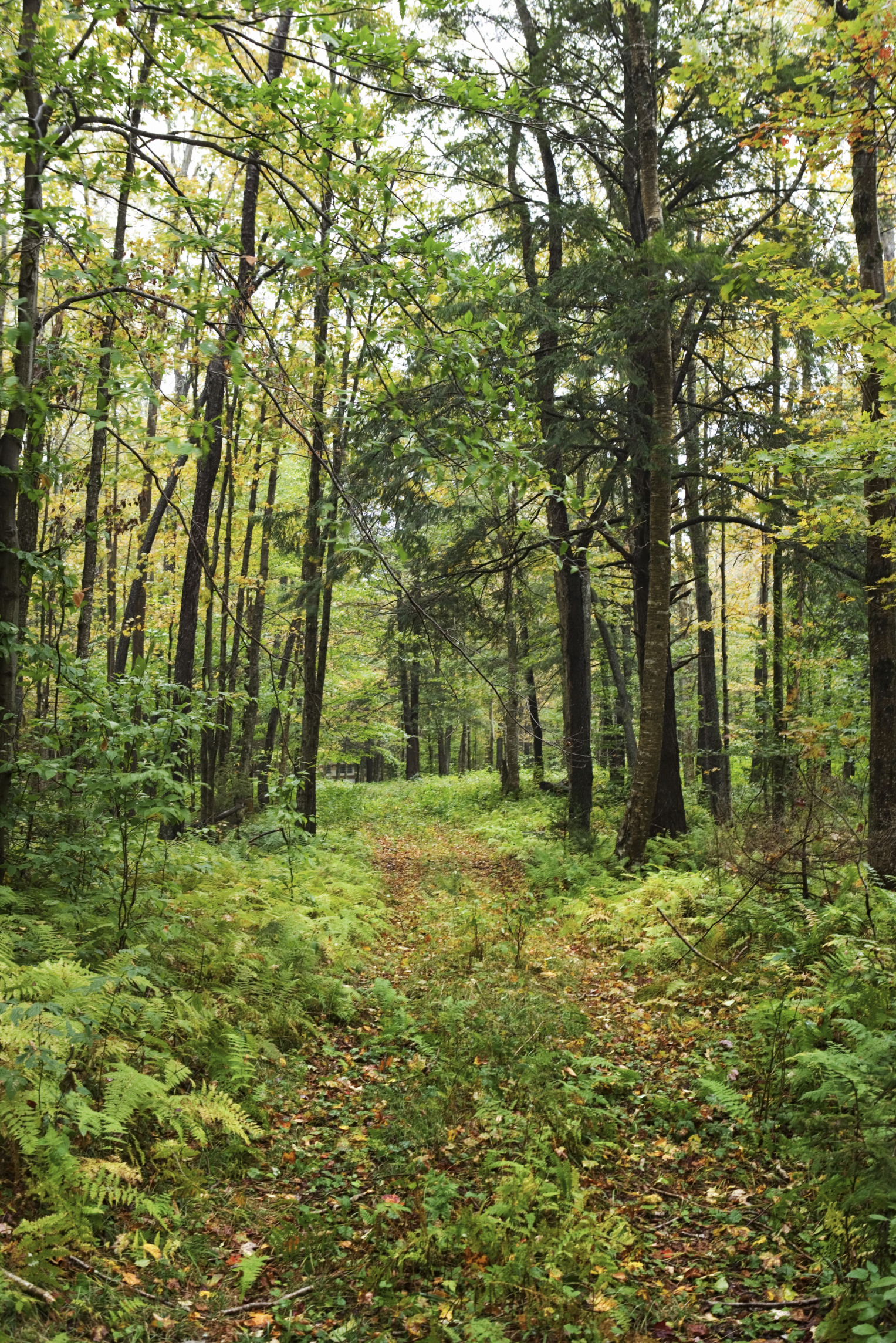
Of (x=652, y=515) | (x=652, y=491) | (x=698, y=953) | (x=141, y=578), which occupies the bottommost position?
(x=698, y=953)

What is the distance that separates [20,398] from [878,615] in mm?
7056

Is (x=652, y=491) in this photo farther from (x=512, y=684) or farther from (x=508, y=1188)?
(x=508, y=1188)

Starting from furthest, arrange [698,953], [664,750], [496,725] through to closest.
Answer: [664,750] → [496,725] → [698,953]

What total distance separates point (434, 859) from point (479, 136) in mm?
10922

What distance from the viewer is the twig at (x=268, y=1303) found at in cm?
306

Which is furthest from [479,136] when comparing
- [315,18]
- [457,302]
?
[315,18]

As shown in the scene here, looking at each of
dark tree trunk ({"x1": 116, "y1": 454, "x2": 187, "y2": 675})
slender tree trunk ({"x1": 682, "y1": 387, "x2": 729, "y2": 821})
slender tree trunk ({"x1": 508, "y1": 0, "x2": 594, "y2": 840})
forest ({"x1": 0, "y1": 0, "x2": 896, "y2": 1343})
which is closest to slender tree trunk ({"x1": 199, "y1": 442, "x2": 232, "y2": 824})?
forest ({"x1": 0, "y1": 0, "x2": 896, "y2": 1343})

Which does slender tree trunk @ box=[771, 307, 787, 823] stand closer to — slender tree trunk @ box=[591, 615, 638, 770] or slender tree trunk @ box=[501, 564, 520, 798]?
slender tree trunk @ box=[591, 615, 638, 770]

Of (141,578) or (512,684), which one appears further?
(512,684)

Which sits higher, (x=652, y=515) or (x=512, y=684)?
(x=652, y=515)

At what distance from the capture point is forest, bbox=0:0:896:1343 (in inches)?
131

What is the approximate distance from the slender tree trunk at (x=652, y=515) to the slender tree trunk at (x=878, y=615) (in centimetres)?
215

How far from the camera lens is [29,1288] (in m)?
2.75

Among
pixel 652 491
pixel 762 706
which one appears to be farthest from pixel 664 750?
pixel 762 706
